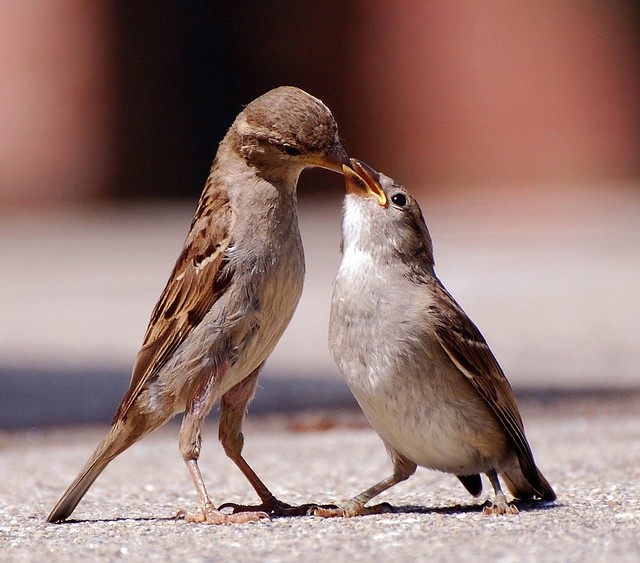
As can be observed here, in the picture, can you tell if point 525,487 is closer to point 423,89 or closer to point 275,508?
point 275,508

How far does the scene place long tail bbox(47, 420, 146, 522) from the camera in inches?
205

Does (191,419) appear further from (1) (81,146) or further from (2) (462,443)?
(1) (81,146)

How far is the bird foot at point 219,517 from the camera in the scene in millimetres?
4992

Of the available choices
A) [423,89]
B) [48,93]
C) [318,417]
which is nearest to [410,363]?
[318,417]

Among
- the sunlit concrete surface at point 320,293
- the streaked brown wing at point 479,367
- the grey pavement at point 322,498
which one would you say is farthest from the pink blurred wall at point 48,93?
the streaked brown wing at point 479,367

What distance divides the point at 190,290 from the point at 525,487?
1492mm

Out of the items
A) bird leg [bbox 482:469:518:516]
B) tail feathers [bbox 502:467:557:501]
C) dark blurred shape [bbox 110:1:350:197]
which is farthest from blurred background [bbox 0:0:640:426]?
bird leg [bbox 482:469:518:516]

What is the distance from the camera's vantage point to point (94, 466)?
5281 mm

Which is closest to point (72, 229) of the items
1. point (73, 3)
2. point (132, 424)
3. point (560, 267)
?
point (73, 3)

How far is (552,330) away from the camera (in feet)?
38.7

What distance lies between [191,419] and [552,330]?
7014 millimetres

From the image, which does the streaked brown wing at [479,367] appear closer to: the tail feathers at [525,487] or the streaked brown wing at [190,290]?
the tail feathers at [525,487]

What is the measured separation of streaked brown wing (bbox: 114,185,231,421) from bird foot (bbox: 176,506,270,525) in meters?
0.55

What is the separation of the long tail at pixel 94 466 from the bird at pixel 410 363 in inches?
31.8
